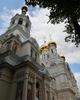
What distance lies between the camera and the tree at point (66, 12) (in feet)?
26.8

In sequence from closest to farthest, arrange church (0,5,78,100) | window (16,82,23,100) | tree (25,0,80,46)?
1. tree (25,0,80,46)
2. window (16,82,23,100)
3. church (0,5,78,100)

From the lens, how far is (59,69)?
32250mm

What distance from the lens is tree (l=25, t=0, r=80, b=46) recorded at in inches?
321

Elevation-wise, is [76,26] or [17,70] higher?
[17,70]

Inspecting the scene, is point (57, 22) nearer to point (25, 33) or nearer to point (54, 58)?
point (25, 33)

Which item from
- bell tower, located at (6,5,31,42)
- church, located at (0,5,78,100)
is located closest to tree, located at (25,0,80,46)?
church, located at (0,5,78,100)

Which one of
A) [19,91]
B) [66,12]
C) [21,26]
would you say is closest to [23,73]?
[19,91]

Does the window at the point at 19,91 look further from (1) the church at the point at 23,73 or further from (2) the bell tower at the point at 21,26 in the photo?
(2) the bell tower at the point at 21,26

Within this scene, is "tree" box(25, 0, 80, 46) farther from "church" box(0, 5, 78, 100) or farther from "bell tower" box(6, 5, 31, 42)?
"bell tower" box(6, 5, 31, 42)

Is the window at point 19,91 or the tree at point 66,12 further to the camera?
the window at point 19,91

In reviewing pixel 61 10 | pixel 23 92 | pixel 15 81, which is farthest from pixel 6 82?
pixel 61 10

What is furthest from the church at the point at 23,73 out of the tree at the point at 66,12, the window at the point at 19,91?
the tree at the point at 66,12

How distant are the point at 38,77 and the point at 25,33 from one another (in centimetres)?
1099

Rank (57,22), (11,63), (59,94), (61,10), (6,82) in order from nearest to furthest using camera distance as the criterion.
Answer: (61,10) < (57,22) < (6,82) < (11,63) < (59,94)
